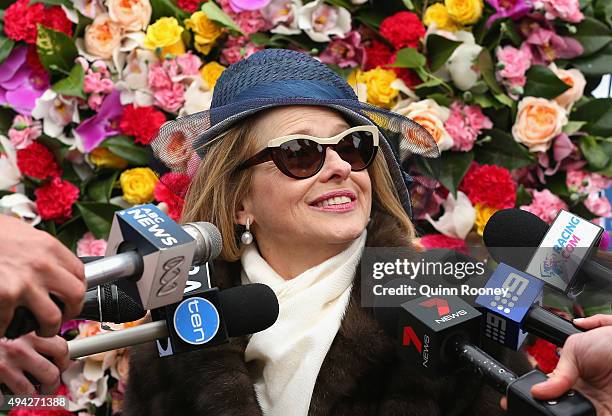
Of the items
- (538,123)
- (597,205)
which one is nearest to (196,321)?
(538,123)

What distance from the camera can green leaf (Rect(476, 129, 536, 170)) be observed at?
296 centimetres

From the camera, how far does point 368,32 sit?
3133 mm

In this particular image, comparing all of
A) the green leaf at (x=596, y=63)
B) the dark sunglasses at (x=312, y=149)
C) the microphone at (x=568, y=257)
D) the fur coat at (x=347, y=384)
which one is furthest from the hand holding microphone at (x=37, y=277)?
the green leaf at (x=596, y=63)

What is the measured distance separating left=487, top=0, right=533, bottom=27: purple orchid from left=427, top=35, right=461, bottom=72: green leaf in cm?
17

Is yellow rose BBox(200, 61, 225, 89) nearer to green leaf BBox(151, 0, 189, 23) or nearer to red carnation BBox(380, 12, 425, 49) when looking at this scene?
green leaf BBox(151, 0, 189, 23)

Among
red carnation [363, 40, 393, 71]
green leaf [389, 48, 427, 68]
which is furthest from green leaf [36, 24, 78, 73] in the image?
green leaf [389, 48, 427, 68]

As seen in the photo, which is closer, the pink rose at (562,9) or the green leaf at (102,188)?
the pink rose at (562,9)

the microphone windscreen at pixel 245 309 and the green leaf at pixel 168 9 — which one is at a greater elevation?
the microphone windscreen at pixel 245 309

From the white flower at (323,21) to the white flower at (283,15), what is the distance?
44 millimetres

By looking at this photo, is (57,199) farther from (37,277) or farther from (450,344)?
(37,277)

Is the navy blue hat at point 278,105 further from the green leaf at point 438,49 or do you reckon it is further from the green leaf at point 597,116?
the green leaf at point 597,116

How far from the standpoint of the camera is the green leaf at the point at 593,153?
296 cm

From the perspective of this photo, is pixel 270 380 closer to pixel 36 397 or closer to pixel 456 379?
pixel 456 379

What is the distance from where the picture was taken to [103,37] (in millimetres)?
3176
